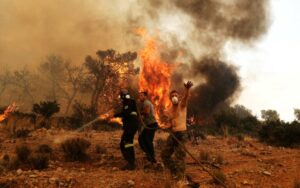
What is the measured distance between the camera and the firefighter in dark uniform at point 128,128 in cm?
952

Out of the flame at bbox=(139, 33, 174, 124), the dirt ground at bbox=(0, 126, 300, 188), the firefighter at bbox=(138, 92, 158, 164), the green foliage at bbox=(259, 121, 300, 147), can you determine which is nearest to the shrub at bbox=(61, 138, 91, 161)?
the dirt ground at bbox=(0, 126, 300, 188)

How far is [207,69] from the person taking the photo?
137ft

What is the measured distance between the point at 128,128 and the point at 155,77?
60.2 ft

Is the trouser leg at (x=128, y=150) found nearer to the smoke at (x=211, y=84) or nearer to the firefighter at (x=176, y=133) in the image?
the firefighter at (x=176, y=133)

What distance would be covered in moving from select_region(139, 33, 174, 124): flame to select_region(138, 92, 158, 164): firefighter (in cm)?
1319

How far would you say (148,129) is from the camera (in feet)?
31.3

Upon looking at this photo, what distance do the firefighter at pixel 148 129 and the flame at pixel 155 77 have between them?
13194 millimetres

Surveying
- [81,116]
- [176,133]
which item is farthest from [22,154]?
[81,116]

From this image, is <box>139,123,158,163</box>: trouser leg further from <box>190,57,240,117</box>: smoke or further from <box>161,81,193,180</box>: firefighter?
<box>190,57,240,117</box>: smoke

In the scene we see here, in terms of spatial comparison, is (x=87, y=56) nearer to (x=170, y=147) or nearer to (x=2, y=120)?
(x=2, y=120)

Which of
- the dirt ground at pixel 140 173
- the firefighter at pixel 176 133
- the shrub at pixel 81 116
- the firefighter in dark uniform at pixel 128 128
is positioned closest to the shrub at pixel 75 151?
the dirt ground at pixel 140 173

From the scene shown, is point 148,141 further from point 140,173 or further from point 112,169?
point 112,169

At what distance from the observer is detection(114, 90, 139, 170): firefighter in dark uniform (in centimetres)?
952

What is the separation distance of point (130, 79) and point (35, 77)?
11584mm
